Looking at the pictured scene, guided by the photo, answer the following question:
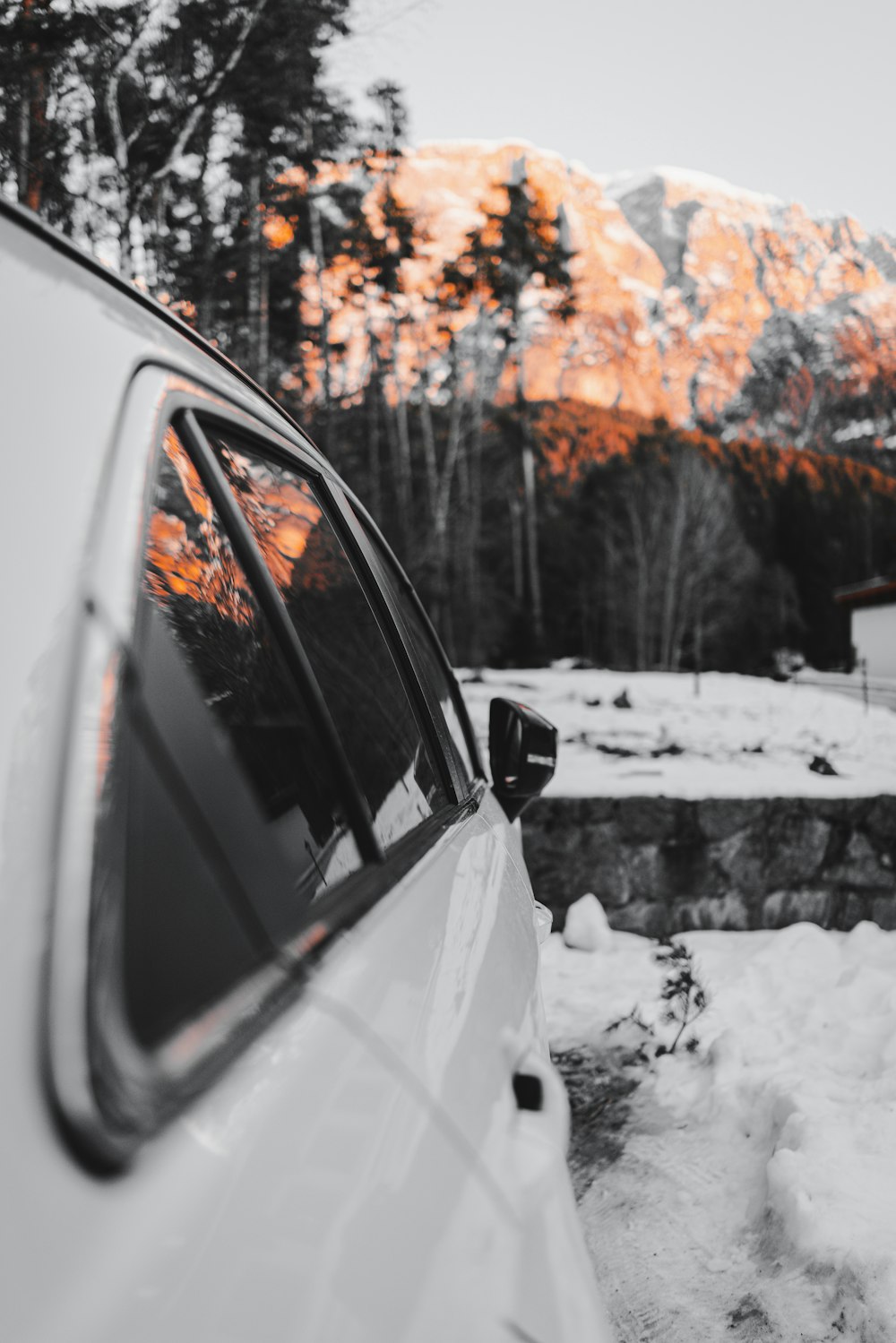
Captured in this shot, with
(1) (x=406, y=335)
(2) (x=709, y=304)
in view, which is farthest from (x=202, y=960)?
(2) (x=709, y=304)

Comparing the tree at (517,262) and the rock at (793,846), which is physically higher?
the tree at (517,262)

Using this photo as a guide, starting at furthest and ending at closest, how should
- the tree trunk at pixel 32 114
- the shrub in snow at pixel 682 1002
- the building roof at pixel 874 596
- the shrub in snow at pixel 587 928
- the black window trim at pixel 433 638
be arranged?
the building roof at pixel 874 596
the shrub in snow at pixel 587 928
the tree trunk at pixel 32 114
the shrub in snow at pixel 682 1002
the black window trim at pixel 433 638

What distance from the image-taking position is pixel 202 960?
0.77 meters

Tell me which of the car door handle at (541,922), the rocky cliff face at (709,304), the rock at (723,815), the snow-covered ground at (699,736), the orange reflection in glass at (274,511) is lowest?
the rock at (723,815)

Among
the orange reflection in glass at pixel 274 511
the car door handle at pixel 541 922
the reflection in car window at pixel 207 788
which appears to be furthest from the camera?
the car door handle at pixel 541 922

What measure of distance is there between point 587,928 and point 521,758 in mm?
3554

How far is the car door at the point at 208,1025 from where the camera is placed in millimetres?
496

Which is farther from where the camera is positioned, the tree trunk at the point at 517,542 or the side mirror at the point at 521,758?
the tree trunk at the point at 517,542

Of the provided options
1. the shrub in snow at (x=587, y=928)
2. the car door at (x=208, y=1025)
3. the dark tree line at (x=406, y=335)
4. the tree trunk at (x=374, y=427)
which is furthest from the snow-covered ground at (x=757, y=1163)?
the tree trunk at (x=374, y=427)

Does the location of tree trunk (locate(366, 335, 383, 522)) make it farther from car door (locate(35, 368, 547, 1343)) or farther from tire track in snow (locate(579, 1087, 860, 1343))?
car door (locate(35, 368, 547, 1343))

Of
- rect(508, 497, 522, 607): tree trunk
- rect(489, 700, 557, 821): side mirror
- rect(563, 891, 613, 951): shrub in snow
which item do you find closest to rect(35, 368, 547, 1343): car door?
rect(489, 700, 557, 821): side mirror

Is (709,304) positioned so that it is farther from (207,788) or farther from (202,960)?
(202,960)

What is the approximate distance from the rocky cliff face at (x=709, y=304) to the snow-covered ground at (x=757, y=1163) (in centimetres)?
2470

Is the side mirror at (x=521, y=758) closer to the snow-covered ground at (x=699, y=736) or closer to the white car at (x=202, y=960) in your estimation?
the white car at (x=202, y=960)
